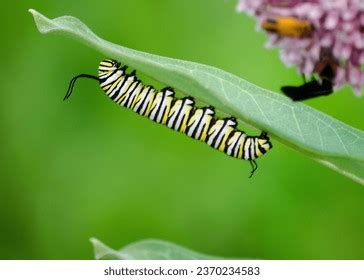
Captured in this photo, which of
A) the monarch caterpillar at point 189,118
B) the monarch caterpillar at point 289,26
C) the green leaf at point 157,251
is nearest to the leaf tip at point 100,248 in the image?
the green leaf at point 157,251

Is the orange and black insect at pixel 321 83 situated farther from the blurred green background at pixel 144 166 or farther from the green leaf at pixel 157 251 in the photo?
the blurred green background at pixel 144 166

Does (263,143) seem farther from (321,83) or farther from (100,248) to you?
(100,248)

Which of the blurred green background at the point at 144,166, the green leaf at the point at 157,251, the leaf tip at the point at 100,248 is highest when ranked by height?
the blurred green background at the point at 144,166

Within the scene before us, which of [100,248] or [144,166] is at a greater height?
[144,166]

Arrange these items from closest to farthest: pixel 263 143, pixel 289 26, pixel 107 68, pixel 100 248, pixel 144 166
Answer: pixel 289 26
pixel 100 248
pixel 263 143
pixel 107 68
pixel 144 166

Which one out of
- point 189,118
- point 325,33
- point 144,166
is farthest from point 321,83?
point 144,166

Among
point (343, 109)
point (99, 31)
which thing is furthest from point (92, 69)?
point (343, 109)
